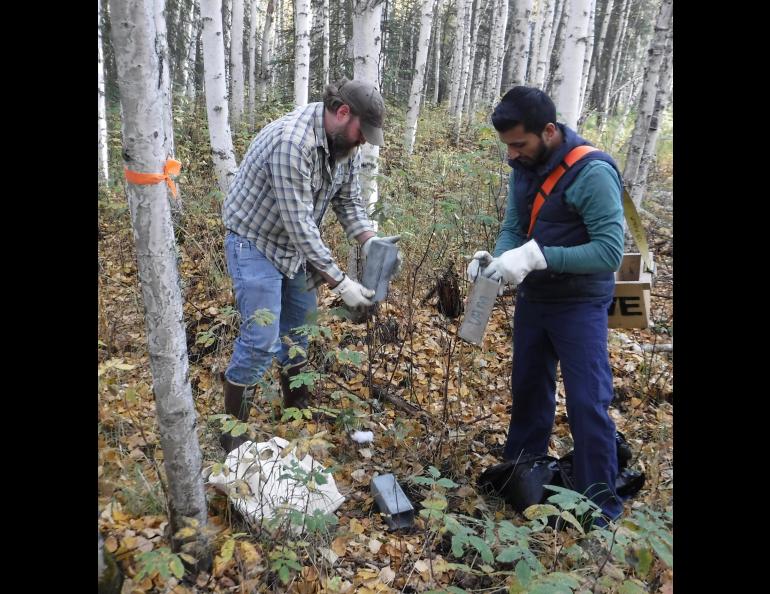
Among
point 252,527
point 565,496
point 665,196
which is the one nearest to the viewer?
point 565,496

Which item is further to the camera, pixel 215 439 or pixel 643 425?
pixel 643 425

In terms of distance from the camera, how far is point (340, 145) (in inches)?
122

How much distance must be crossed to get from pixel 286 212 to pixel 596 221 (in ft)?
5.46

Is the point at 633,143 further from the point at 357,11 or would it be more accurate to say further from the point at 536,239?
the point at 536,239

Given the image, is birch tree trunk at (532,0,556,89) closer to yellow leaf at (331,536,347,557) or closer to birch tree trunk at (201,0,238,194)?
birch tree trunk at (201,0,238,194)

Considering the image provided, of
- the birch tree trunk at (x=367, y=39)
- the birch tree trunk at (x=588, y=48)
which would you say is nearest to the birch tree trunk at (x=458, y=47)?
the birch tree trunk at (x=588, y=48)

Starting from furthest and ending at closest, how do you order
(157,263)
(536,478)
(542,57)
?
(542,57) < (536,478) < (157,263)

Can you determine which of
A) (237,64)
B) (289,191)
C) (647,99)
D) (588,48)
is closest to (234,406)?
(289,191)

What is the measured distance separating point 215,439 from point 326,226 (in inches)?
139

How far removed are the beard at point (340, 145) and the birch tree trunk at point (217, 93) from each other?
14.2 feet

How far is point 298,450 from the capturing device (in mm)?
2248

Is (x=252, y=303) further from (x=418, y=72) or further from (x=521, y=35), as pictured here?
(x=521, y=35)

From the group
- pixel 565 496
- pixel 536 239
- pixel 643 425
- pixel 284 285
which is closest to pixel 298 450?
pixel 565 496
